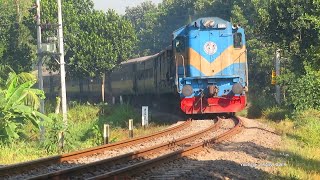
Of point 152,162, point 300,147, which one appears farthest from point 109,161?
point 300,147

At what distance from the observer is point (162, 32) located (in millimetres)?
69500

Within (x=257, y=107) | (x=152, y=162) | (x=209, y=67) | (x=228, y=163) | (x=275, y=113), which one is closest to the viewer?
(x=152, y=162)

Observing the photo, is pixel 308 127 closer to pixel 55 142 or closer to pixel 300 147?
pixel 300 147

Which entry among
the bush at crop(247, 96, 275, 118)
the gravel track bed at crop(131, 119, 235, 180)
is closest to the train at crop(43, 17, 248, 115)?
the bush at crop(247, 96, 275, 118)

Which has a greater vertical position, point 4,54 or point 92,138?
point 4,54

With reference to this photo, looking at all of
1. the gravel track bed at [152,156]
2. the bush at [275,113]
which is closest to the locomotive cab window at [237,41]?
the gravel track bed at [152,156]

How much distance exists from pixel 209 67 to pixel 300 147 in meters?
7.34

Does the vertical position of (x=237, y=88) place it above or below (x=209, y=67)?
below

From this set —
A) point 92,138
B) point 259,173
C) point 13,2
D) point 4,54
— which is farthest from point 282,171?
point 13,2

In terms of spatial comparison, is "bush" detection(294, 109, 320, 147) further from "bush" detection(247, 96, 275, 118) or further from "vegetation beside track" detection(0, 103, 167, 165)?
"vegetation beside track" detection(0, 103, 167, 165)

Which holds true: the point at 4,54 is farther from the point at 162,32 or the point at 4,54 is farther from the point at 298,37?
the point at 162,32

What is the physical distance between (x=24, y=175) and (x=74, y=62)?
30.2 meters

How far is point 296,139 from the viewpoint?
14852mm

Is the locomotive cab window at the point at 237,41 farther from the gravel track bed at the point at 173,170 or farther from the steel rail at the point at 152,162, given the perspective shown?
the gravel track bed at the point at 173,170
